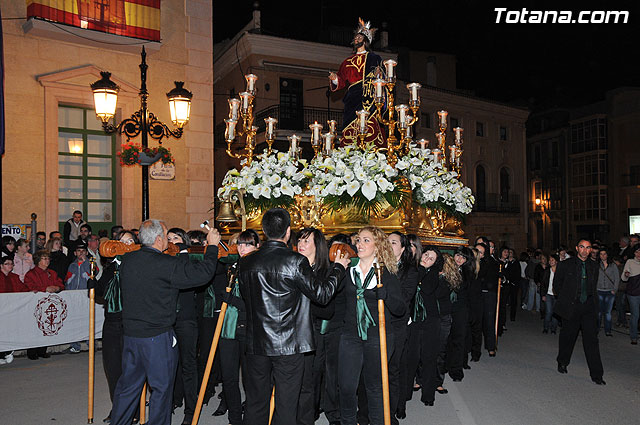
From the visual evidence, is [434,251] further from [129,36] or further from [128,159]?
[129,36]

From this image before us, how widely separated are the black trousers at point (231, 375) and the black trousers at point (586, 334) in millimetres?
5359

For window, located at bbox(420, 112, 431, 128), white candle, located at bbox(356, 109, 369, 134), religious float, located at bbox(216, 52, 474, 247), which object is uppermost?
window, located at bbox(420, 112, 431, 128)

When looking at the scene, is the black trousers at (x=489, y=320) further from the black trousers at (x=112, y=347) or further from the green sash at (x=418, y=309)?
the black trousers at (x=112, y=347)

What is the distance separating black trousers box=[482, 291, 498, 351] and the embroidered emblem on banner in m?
7.50

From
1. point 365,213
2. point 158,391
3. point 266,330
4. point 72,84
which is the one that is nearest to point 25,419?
point 158,391

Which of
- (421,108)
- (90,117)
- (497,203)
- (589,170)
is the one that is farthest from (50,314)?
(589,170)

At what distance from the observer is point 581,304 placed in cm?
879

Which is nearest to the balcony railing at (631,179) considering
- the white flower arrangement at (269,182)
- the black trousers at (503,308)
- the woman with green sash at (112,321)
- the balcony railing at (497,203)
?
the balcony railing at (497,203)

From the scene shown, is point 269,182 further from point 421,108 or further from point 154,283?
point 421,108

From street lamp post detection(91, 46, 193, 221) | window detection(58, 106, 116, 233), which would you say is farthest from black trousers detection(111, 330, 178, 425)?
window detection(58, 106, 116, 233)

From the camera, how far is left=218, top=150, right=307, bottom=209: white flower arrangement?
823 cm

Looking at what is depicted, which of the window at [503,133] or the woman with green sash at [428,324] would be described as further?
the window at [503,133]

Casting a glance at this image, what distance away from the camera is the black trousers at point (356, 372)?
17.9 feet

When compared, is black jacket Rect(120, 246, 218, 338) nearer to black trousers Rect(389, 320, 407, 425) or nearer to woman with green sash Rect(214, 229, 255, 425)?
woman with green sash Rect(214, 229, 255, 425)
